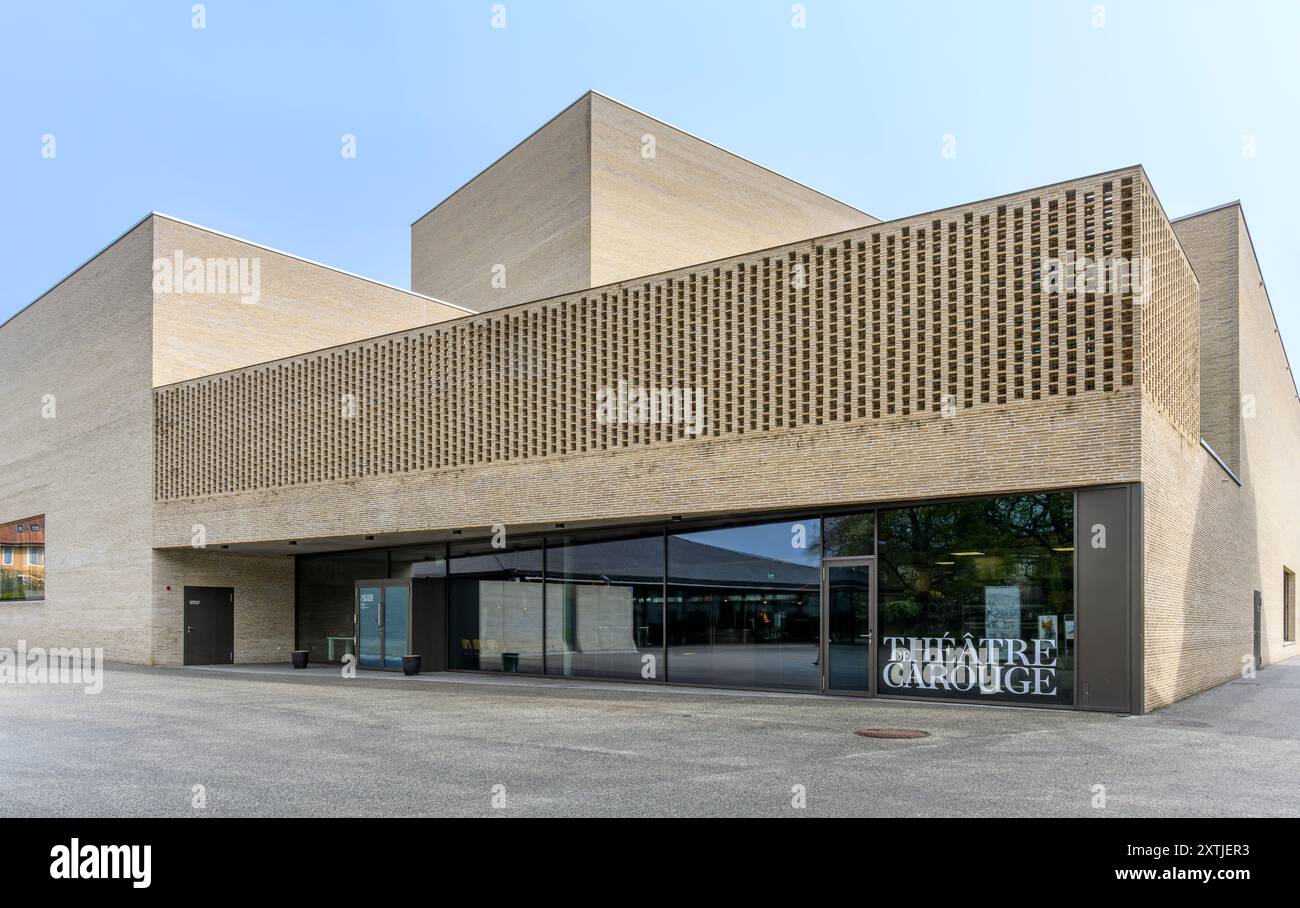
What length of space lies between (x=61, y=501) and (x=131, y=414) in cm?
560

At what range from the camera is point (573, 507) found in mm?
21422

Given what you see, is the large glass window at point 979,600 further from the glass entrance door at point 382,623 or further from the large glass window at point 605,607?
the glass entrance door at point 382,623

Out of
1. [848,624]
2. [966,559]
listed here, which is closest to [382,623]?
[848,624]

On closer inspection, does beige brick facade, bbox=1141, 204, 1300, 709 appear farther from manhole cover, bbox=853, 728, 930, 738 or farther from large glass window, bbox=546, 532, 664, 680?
large glass window, bbox=546, 532, 664, 680

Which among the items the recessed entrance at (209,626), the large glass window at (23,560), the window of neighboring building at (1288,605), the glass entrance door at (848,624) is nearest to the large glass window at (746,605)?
the glass entrance door at (848,624)

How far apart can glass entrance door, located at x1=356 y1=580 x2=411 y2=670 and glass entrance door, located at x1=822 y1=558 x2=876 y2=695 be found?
12104mm

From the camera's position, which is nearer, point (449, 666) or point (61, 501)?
point (449, 666)

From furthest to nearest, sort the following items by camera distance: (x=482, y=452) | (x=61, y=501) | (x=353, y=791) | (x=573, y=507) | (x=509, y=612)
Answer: (x=61, y=501), (x=509, y=612), (x=482, y=452), (x=573, y=507), (x=353, y=791)

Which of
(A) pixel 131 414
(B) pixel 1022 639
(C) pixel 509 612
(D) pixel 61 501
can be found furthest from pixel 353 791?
(D) pixel 61 501

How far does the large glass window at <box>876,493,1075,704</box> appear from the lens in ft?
52.9

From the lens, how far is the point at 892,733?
1351 cm

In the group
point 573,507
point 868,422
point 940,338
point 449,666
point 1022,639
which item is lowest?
point 449,666

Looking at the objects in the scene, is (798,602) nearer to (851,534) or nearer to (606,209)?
(851,534)
